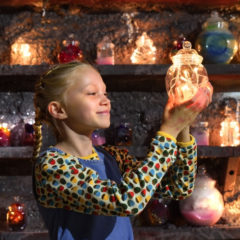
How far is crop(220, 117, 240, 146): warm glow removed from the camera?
5.68 ft

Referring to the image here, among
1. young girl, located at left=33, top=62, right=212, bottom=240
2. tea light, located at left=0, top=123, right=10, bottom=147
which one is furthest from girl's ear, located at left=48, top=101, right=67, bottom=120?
tea light, located at left=0, top=123, right=10, bottom=147

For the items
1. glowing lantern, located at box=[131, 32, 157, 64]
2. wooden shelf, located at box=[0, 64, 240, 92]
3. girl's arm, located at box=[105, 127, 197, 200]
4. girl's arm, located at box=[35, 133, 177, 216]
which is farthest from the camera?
glowing lantern, located at box=[131, 32, 157, 64]

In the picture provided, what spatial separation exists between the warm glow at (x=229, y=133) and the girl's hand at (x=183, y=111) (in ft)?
3.27

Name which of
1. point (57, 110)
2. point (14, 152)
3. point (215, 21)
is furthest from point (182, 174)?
point (215, 21)

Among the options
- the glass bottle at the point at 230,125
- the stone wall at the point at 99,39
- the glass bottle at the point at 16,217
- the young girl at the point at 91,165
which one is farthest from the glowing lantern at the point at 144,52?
the young girl at the point at 91,165

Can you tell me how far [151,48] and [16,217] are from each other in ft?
2.64

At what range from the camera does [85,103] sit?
837 mm

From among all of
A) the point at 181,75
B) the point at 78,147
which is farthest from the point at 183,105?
the point at 78,147

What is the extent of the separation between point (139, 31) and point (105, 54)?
233 mm

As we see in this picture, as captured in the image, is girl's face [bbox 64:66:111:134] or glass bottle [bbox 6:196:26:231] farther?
→ glass bottle [bbox 6:196:26:231]

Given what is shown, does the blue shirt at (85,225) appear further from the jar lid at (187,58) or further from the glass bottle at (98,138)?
the glass bottle at (98,138)

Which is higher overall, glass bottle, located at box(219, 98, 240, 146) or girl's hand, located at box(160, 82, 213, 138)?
girl's hand, located at box(160, 82, 213, 138)

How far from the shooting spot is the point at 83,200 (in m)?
0.76

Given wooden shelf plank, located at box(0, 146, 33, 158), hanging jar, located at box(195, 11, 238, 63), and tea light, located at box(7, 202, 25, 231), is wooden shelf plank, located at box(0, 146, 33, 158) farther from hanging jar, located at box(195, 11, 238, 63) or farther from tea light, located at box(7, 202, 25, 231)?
hanging jar, located at box(195, 11, 238, 63)
